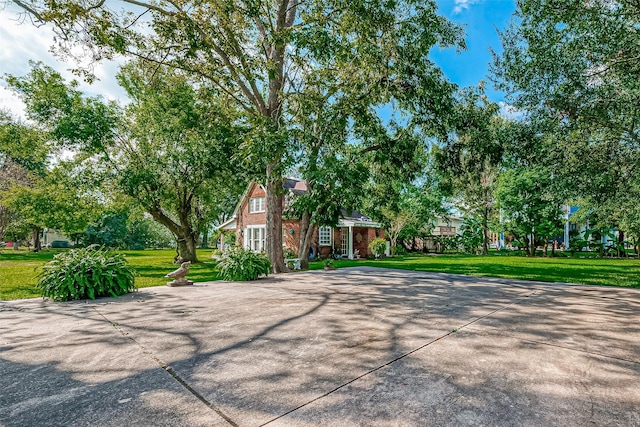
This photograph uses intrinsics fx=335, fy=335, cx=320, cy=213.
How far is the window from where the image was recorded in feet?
73.8

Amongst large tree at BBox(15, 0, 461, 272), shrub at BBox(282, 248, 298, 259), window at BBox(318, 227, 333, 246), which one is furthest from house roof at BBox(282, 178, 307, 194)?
large tree at BBox(15, 0, 461, 272)

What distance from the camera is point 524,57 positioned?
27.3ft

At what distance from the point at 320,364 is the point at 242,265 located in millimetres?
7290

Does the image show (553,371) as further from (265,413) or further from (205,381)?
(205,381)

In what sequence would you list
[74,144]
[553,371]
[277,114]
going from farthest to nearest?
[74,144] → [277,114] → [553,371]

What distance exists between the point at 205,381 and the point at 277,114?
33.5 ft

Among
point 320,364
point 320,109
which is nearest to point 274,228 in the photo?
point 320,109

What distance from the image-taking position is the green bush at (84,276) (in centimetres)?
701

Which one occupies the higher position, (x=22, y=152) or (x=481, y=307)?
(x=22, y=152)

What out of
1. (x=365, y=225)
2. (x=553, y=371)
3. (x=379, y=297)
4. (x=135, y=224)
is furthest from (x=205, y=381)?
(x=135, y=224)

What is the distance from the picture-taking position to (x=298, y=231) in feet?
71.3

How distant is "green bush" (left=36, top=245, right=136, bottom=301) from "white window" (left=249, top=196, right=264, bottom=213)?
1530 centimetres

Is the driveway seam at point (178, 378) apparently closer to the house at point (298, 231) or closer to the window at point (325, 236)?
the house at point (298, 231)

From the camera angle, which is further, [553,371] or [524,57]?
[524,57]
